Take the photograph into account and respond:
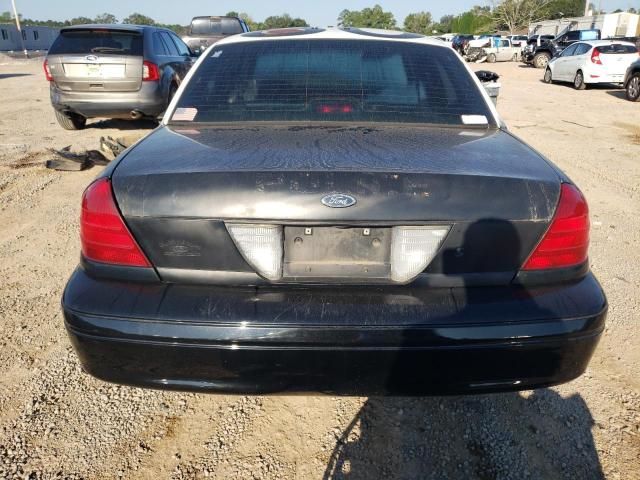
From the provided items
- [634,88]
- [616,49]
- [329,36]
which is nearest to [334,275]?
→ [329,36]

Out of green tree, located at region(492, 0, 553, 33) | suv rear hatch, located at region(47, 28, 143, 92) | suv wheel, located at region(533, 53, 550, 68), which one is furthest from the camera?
green tree, located at region(492, 0, 553, 33)

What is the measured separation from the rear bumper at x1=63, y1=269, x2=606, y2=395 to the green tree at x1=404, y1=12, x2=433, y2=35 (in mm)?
100551

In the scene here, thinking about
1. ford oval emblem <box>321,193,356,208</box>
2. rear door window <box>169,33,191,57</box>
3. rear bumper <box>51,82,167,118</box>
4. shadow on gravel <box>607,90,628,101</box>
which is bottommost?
shadow on gravel <box>607,90,628,101</box>

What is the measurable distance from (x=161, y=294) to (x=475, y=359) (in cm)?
111

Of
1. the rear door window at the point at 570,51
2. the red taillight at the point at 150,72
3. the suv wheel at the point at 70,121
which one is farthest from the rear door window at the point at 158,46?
the rear door window at the point at 570,51

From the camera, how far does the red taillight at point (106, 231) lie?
1708mm

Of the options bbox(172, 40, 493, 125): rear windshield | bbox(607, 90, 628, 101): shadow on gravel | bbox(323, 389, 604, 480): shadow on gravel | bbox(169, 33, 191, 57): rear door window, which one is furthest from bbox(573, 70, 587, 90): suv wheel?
bbox(323, 389, 604, 480): shadow on gravel

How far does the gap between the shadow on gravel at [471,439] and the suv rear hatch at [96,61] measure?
22.8 feet

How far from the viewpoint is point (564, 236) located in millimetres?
1718

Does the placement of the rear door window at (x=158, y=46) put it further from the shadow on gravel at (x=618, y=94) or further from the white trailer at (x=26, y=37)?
the white trailer at (x=26, y=37)

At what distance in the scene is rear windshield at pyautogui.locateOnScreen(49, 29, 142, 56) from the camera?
24.7 feet

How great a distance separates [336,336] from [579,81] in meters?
18.6

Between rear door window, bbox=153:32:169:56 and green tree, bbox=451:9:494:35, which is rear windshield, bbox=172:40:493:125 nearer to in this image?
rear door window, bbox=153:32:169:56

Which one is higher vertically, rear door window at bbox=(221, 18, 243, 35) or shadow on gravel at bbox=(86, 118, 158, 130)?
rear door window at bbox=(221, 18, 243, 35)
